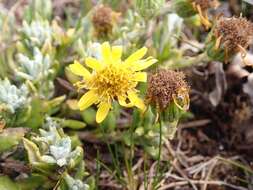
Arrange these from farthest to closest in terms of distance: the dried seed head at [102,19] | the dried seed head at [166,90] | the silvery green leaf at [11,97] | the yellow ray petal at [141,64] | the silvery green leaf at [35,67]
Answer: the dried seed head at [102,19]
the silvery green leaf at [35,67]
the silvery green leaf at [11,97]
the yellow ray petal at [141,64]
the dried seed head at [166,90]

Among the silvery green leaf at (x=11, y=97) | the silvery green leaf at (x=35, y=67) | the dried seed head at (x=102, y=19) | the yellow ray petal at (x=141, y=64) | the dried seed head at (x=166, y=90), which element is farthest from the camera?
the dried seed head at (x=102, y=19)

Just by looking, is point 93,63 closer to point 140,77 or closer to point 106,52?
point 106,52

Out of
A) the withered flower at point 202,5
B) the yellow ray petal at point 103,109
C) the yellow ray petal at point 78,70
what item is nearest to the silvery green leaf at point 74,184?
the yellow ray petal at point 103,109

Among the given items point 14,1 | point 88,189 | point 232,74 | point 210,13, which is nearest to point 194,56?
point 232,74

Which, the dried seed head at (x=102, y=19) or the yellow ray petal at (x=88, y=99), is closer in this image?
the yellow ray petal at (x=88, y=99)

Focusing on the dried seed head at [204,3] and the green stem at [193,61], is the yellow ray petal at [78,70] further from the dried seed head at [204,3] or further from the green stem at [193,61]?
the dried seed head at [204,3]

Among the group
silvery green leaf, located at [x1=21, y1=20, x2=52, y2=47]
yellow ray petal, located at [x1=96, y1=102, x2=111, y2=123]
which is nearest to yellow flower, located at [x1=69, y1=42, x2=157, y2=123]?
yellow ray petal, located at [x1=96, y1=102, x2=111, y2=123]

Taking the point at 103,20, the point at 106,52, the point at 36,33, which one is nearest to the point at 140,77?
the point at 106,52

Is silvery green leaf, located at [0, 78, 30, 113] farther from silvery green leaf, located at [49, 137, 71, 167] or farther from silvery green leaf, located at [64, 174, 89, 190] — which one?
silvery green leaf, located at [64, 174, 89, 190]

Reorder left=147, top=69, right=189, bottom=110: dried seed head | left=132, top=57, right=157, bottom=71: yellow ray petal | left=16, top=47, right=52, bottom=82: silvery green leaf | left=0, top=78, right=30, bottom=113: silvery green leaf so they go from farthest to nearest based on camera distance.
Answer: left=16, top=47, right=52, bottom=82: silvery green leaf, left=0, top=78, right=30, bottom=113: silvery green leaf, left=132, top=57, right=157, bottom=71: yellow ray petal, left=147, top=69, right=189, bottom=110: dried seed head
